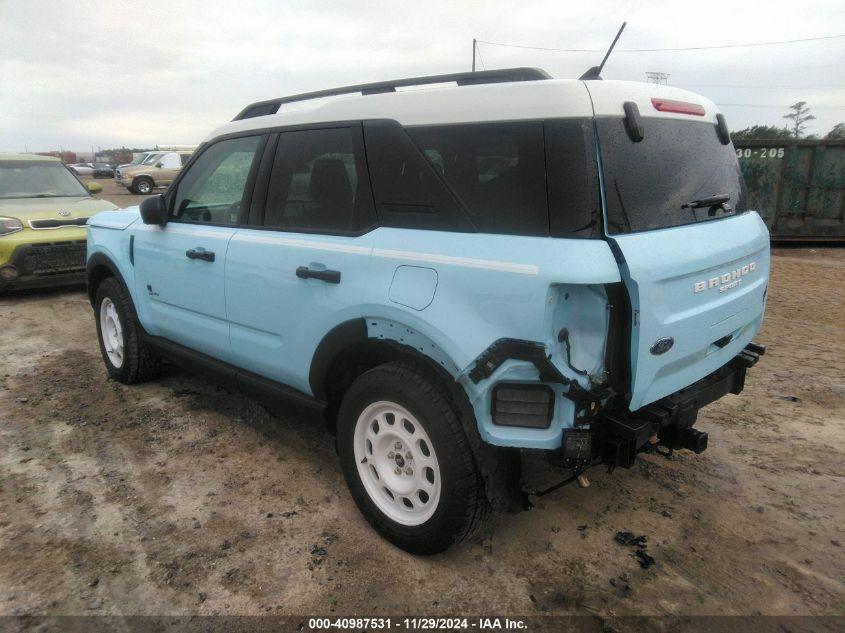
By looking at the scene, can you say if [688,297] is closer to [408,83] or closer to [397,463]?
[397,463]

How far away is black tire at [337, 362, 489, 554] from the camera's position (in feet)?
7.68

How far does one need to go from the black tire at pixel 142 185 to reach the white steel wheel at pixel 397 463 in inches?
1011

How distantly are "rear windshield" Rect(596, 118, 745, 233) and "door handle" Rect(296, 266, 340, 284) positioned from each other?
1203 millimetres

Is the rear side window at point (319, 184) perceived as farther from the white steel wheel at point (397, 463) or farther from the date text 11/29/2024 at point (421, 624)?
the date text 11/29/2024 at point (421, 624)

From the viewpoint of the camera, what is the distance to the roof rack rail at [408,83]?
2439 mm

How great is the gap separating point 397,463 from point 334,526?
540 mm

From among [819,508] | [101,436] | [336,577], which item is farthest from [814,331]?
[101,436]

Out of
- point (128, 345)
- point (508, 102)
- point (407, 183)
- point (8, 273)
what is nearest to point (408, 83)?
point (407, 183)

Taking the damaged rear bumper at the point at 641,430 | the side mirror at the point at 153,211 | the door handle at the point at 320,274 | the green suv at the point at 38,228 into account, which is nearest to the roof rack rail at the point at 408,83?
the side mirror at the point at 153,211

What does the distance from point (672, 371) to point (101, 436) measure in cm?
343

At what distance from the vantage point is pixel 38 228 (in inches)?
292

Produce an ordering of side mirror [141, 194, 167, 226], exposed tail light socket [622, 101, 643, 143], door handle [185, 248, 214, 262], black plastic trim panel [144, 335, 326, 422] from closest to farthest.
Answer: exposed tail light socket [622, 101, 643, 143]
black plastic trim panel [144, 335, 326, 422]
door handle [185, 248, 214, 262]
side mirror [141, 194, 167, 226]

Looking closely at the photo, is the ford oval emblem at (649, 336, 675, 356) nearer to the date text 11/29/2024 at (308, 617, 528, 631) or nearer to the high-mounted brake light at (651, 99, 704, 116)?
the high-mounted brake light at (651, 99, 704, 116)

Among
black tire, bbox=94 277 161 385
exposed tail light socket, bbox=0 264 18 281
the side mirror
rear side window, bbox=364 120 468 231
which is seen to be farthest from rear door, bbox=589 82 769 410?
exposed tail light socket, bbox=0 264 18 281
